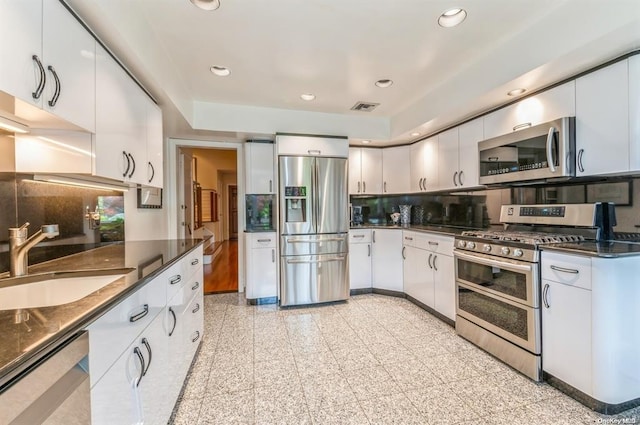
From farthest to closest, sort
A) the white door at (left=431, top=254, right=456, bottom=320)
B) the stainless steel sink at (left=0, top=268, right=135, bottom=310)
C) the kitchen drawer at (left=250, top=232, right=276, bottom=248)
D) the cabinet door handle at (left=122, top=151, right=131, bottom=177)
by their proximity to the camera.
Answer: the kitchen drawer at (left=250, top=232, right=276, bottom=248) < the white door at (left=431, top=254, right=456, bottom=320) < the cabinet door handle at (left=122, top=151, right=131, bottom=177) < the stainless steel sink at (left=0, top=268, right=135, bottom=310)

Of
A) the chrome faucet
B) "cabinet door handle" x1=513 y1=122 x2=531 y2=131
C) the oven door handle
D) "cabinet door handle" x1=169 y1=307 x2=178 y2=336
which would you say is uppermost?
"cabinet door handle" x1=513 y1=122 x2=531 y2=131

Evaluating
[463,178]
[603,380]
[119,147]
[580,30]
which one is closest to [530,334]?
[603,380]

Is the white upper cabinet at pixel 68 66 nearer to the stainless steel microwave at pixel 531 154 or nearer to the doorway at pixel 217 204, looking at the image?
the doorway at pixel 217 204

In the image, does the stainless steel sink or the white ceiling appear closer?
the stainless steel sink

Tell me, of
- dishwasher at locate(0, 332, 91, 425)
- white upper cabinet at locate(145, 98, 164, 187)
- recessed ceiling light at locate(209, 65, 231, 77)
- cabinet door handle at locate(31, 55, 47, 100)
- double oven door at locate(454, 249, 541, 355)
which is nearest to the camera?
dishwasher at locate(0, 332, 91, 425)

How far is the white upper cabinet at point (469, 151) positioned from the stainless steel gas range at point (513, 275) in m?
0.46

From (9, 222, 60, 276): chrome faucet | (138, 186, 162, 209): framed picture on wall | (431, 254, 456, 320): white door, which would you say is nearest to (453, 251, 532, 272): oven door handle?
(431, 254, 456, 320): white door

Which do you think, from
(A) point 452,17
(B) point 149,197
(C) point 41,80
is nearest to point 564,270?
(A) point 452,17

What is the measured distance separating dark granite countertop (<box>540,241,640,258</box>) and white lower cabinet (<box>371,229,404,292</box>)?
6.22ft

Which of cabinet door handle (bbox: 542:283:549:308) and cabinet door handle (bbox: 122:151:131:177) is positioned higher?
cabinet door handle (bbox: 122:151:131:177)

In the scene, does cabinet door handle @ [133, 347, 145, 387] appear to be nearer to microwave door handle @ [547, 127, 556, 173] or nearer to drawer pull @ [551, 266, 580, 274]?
drawer pull @ [551, 266, 580, 274]

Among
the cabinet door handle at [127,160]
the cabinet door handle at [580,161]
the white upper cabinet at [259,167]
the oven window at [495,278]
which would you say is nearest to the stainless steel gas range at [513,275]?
the oven window at [495,278]

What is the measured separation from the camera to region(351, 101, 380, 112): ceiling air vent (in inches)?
133

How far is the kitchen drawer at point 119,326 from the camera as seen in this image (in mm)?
895
